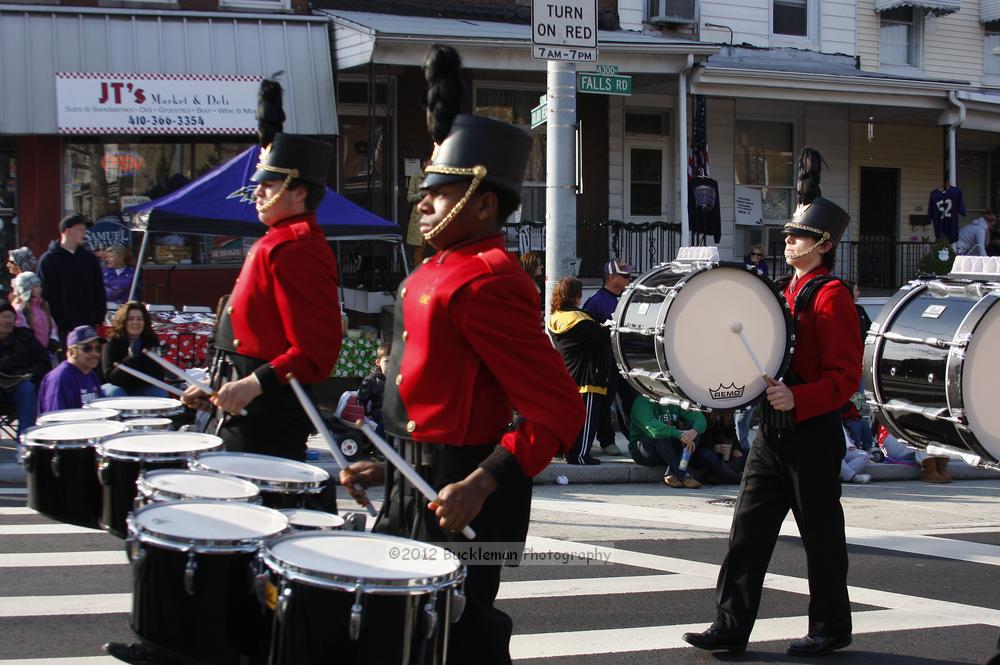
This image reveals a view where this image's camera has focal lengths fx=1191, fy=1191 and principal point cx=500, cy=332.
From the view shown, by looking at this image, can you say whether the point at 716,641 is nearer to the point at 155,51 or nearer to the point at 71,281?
the point at 71,281

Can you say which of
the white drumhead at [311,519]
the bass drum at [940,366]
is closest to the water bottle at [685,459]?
the bass drum at [940,366]

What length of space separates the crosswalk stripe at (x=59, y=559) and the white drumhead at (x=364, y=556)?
4.05 metres

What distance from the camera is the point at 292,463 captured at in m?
4.59

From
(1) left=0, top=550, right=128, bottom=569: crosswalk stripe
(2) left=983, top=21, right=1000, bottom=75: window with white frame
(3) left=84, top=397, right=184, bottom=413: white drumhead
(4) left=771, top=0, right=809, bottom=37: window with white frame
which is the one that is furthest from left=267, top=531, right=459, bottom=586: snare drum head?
(2) left=983, top=21, right=1000, bottom=75: window with white frame

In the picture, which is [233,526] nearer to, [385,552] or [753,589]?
[385,552]

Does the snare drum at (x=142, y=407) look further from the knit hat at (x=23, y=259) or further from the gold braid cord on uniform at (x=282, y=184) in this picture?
the knit hat at (x=23, y=259)

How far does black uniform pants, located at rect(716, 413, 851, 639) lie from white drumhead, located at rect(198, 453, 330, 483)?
207cm

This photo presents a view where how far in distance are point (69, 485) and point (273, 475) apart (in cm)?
129

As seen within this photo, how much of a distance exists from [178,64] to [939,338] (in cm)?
1223

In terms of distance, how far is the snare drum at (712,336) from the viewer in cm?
548

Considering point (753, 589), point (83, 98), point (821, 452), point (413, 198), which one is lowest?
point (753, 589)

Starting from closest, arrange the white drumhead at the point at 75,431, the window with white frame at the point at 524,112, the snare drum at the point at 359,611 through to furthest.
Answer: the snare drum at the point at 359,611 < the white drumhead at the point at 75,431 < the window with white frame at the point at 524,112

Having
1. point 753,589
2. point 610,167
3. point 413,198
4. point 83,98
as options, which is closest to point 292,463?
point 753,589

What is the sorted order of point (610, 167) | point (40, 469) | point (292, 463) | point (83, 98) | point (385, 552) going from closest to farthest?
point (385, 552)
point (292, 463)
point (40, 469)
point (83, 98)
point (610, 167)
